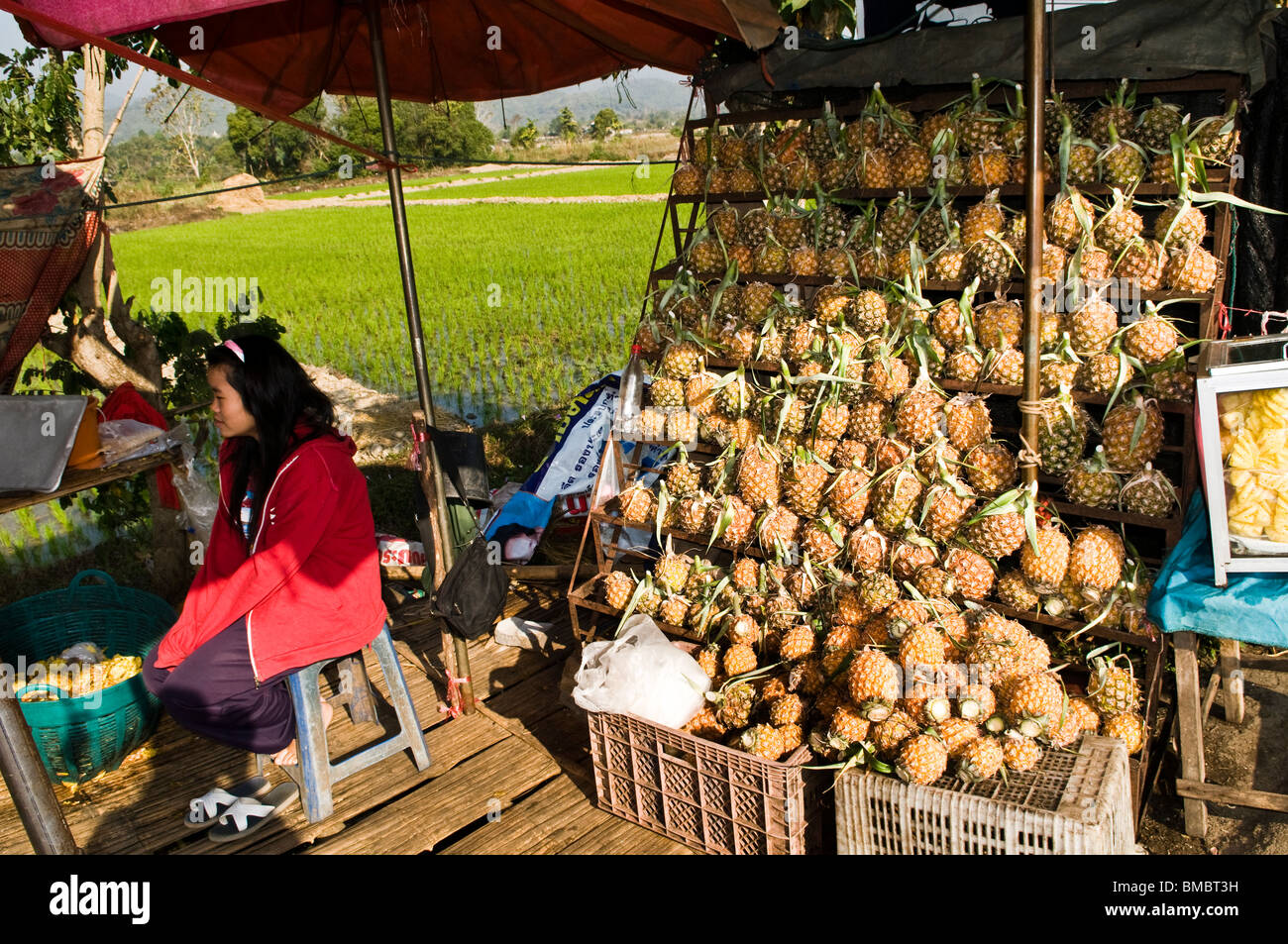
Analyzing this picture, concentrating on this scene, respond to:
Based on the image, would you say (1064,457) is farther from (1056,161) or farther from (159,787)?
(159,787)

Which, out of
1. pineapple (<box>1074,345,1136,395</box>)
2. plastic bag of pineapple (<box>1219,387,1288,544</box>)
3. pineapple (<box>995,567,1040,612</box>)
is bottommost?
pineapple (<box>995,567,1040,612</box>)

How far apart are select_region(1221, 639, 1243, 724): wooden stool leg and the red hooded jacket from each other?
10.7 feet

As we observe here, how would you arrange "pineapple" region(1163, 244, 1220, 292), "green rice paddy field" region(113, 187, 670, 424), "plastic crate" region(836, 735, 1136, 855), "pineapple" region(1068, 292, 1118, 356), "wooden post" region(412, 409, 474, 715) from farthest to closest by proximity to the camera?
"green rice paddy field" region(113, 187, 670, 424)
"wooden post" region(412, 409, 474, 715)
"pineapple" region(1068, 292, 1118, 356)
"pineapple" region(1163, 244, 1220, 292)
"plastic crate" region(836, 735, 1136, 855)

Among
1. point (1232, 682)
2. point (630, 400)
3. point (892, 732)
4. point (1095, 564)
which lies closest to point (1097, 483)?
point (1095, 564)

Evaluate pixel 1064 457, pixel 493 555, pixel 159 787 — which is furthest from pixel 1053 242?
pixel 159 787

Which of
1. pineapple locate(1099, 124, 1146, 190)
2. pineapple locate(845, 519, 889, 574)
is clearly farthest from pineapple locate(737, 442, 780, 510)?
pineapple locate(1099, 124, 1146, 190)

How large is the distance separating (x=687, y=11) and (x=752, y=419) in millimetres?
1568

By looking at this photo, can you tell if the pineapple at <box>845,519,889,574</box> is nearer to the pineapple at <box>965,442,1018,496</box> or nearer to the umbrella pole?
the pineapple at <box>965,442,1018,496</box>

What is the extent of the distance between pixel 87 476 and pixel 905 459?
3.22 meters

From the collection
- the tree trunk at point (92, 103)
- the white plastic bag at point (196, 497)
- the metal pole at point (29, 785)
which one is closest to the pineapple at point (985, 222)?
the metal pole at point (29, 785)

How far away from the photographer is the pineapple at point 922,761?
265cm

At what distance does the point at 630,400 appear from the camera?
13.9ft

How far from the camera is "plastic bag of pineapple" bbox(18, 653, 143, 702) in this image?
3.64 m

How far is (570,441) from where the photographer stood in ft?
17.5
